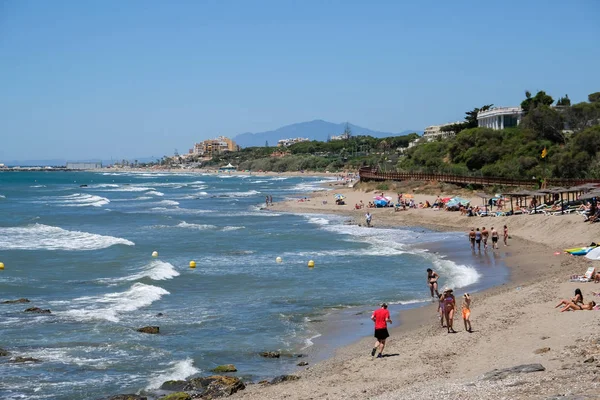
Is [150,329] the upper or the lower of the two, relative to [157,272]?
lower

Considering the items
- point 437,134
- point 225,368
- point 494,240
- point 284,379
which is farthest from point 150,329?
point 437,134

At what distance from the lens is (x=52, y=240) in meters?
38.9

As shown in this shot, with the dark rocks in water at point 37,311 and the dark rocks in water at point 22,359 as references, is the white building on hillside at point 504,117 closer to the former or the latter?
the dark rocks in water at point 37,311

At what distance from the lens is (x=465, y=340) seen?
14.9 m

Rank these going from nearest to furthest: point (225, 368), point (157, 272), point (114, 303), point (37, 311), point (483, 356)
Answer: point (483, 356), point (225, 368), point (37, 311), point (114, 303), point (157, 272)

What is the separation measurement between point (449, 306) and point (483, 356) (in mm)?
2809

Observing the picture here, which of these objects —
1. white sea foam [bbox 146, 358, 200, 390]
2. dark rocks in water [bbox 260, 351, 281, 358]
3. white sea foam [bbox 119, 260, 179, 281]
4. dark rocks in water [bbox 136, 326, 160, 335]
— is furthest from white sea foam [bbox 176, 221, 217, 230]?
white sea foam [bbox 146, 358, 200, 390]

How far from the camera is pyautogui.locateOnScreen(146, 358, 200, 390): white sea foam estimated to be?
14.4 meters

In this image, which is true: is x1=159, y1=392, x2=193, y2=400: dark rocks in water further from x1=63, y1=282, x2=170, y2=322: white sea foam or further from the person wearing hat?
x1=63, y1=282, x2=170, y2=322: white sea foam

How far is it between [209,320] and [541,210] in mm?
22865

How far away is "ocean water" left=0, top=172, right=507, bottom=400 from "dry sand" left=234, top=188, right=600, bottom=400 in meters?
1.42

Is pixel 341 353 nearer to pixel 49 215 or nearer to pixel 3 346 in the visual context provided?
pixel 3 346

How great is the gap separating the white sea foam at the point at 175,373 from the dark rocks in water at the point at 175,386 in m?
0.15

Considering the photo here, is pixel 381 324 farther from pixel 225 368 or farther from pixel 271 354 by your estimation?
pixel 225 368
